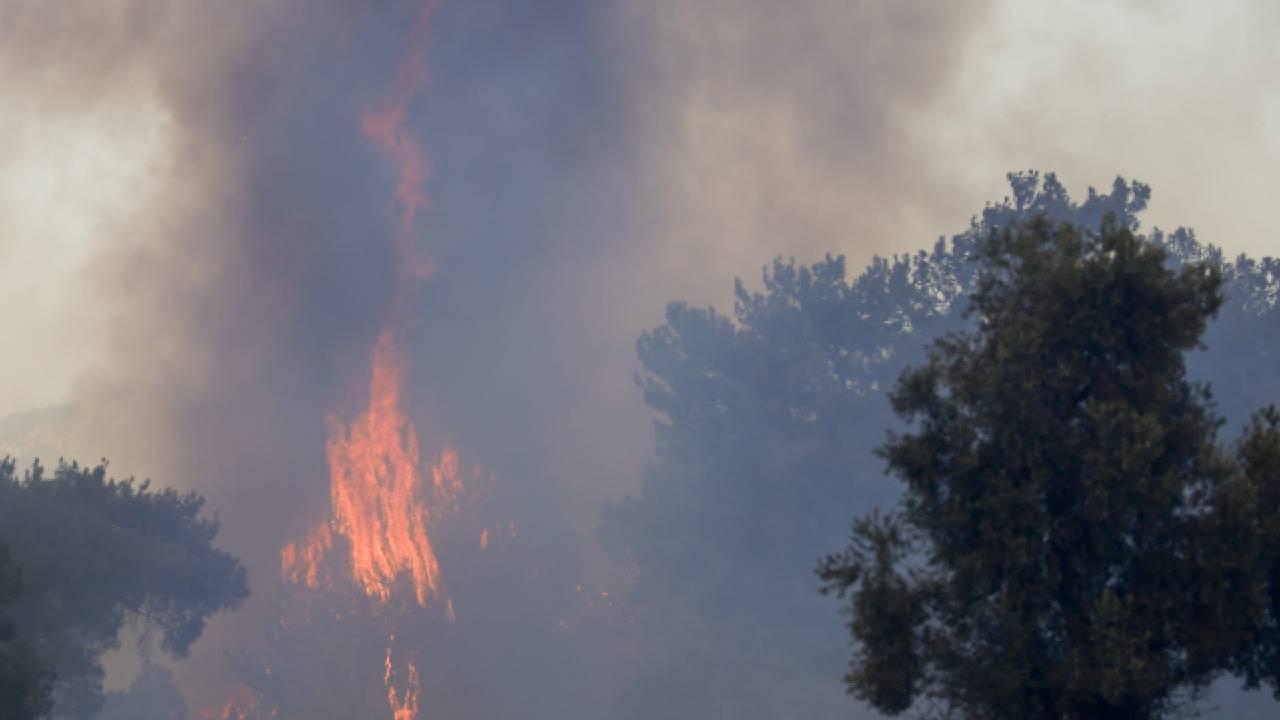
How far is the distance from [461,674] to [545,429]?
33289 millimetres

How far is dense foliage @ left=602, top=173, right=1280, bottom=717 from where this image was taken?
228 feet

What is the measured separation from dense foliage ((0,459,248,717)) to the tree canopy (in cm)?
3411

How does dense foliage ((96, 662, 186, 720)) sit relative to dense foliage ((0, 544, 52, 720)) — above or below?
above

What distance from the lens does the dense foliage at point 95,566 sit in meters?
45.8

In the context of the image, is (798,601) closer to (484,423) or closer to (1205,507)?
(484,423)

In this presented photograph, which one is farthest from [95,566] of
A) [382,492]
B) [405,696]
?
[382,492]

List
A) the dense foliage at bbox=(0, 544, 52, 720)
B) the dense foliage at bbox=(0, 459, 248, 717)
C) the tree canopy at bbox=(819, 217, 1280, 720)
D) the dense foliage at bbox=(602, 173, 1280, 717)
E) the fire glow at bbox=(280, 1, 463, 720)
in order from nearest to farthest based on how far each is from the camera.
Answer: the tree canopy at bbox=(819, 217, 1280, 720) < the dense foliage at bbox=(0, 544, 52, 720) < the dense foliage at bbox=(0, 459, 248, 717) < the dense foliage at bbox=(602, 173, 1280, 717) < the fire glow at bbox=(280, 1, 463, 720)

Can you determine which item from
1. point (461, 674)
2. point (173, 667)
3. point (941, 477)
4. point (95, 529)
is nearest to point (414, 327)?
point (173, 667)

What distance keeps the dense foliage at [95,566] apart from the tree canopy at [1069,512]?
34108 millimetres

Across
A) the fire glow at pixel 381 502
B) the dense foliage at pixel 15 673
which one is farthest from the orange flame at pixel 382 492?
the dense foliage at pixel 15 673

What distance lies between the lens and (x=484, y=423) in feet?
364

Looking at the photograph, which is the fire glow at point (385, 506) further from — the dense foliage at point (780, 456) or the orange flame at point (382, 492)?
the dense foliage at point (780, 456)

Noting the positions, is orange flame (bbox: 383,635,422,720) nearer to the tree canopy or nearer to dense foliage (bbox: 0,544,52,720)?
dense foliage (bbox: 0,544,52,720)

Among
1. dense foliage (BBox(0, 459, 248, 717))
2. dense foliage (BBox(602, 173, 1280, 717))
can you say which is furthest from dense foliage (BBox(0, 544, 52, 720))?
dense foliage (BBox(602, 173, 1280, 717))
